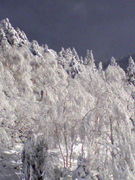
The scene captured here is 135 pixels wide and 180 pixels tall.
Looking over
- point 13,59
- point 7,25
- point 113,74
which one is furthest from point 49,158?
point 7,25

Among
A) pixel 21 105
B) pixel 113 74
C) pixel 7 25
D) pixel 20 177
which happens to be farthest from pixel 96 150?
pixel 7 25

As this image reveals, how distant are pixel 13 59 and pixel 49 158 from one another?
39.8ft

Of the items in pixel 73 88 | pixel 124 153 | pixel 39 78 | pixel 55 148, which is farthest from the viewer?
pixel 39 78

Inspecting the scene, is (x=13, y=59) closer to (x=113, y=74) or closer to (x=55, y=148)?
(x=113, y=74)

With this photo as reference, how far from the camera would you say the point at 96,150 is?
7434 mm

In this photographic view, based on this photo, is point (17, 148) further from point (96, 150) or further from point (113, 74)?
point (113, 74)

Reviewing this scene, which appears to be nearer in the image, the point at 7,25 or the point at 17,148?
the point at 17,148

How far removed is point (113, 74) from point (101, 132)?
1510 cm

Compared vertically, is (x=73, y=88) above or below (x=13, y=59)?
below

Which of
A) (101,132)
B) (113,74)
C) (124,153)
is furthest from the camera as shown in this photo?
(113,74)

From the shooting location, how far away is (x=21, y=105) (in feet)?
37.3

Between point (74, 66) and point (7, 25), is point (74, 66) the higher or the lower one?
the lower one

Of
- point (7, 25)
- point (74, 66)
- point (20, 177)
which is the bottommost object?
point (20, 177)

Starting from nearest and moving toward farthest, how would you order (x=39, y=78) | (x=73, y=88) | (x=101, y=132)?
1. (x=101, y=132)
2. (x=73, y=88)
3. (x=39, y=78)
